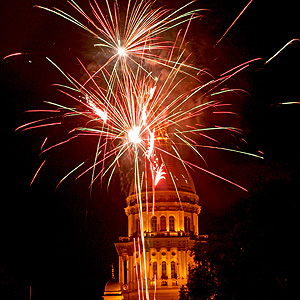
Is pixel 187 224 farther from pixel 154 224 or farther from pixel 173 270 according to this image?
pixel 173 270

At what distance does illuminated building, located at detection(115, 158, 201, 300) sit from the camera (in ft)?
234

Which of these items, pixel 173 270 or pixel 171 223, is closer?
pixel 173 270

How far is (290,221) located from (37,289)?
30.1 m

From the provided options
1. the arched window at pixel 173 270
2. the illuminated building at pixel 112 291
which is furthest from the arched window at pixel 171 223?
the illuminated building at pixel 112 291

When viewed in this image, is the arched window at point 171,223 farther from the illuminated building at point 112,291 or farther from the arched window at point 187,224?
the illuminated building at point 112,291

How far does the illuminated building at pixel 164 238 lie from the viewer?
71375 millimetres

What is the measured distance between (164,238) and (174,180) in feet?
21.8

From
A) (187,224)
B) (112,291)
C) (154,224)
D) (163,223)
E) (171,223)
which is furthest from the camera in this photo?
(187,224)

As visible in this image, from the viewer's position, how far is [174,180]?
7400 centimetres

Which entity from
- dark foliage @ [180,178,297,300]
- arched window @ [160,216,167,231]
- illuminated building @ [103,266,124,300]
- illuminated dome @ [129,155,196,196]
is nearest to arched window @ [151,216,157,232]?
arched window @ [160,216,167,231]

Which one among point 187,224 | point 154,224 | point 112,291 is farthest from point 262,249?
point 187,224

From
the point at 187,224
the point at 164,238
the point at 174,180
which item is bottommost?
the point at 164,238

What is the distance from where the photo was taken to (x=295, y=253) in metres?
23.7

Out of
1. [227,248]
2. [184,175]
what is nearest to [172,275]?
[184,175]
